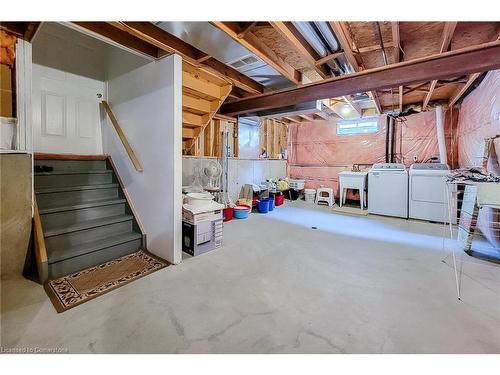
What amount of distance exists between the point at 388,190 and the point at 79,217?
5610mm

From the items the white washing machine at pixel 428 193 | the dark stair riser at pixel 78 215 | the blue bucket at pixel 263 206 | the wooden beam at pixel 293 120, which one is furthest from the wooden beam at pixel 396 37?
the wooden beam at pixel 293 120

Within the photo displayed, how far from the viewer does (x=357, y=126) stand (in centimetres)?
638

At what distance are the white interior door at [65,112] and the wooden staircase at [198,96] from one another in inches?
55.7

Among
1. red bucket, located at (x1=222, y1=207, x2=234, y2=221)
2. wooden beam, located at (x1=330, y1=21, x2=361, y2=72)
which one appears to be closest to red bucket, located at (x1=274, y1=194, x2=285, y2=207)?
red bucket, located at (x1=222, y1=207, x2=234, y2=221)

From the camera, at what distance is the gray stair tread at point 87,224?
2.41 meters

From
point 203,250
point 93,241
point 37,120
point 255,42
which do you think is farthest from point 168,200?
point 37,120

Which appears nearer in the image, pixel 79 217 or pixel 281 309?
pixel 281 309

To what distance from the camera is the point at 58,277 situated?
2.21 meters

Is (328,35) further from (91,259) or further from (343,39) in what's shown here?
(91,259)

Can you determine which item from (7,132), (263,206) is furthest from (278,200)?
(7,132)

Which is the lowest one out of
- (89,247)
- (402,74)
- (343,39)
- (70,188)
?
(89,247)

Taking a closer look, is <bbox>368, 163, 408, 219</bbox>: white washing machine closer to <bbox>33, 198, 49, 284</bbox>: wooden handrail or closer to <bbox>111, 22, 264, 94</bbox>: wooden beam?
<bbox>111, 22, 264, 94</bbox>: wooden beam
